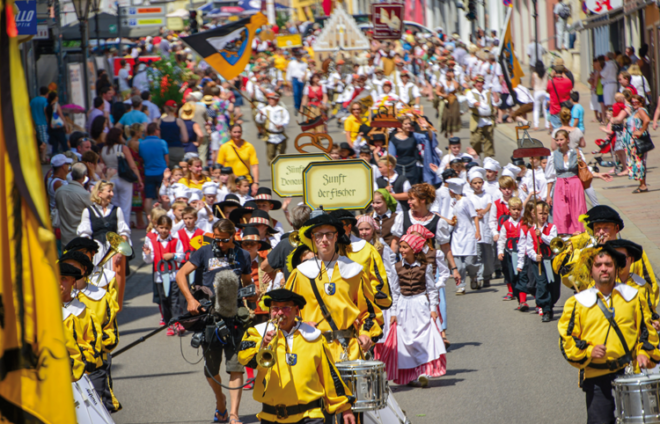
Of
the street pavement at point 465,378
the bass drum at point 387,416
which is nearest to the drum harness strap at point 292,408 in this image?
the bass drum at point 387,416

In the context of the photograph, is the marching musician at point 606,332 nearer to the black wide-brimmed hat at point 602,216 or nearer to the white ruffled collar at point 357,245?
the black wide-brimmed hat at point 602,216

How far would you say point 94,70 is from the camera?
2797 centimetres

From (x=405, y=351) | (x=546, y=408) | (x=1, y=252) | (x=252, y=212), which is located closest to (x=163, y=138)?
(x=252, y=212)

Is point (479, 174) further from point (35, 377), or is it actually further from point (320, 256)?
point (35, 377)

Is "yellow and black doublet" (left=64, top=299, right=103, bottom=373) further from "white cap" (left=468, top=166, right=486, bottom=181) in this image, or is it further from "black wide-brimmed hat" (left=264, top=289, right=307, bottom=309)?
"white cap" (left=468, top=166, right=486, bottom=181)

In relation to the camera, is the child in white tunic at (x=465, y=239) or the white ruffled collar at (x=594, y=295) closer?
the white ruffled collar at (x=594, y=295)

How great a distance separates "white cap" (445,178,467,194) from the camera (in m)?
14.1

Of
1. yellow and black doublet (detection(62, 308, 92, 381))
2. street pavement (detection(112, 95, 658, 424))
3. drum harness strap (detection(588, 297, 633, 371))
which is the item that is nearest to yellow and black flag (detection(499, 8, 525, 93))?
street pavement (detection(112, 95, 658, 424))

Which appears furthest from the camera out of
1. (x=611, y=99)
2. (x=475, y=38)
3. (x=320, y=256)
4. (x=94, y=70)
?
(x=475, y=38)

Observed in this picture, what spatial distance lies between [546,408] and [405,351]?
159 cm

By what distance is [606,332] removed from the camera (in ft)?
20.1

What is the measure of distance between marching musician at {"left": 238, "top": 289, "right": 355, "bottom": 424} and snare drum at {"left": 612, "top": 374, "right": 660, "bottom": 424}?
5.50 feet

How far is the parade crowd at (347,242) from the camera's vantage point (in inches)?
244

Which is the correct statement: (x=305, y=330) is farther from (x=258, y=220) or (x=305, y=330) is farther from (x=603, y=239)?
(x=258, y=220)
